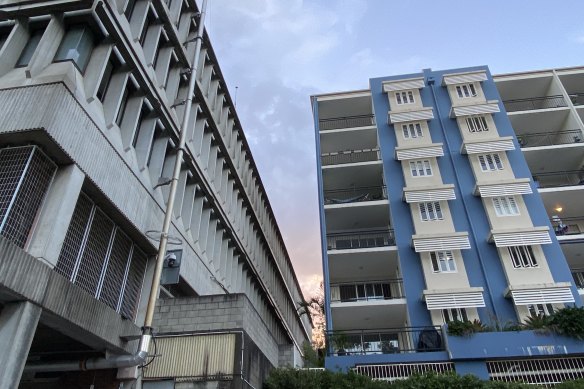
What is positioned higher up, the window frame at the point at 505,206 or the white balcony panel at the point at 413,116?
the white balcony panel at the point at 413,116

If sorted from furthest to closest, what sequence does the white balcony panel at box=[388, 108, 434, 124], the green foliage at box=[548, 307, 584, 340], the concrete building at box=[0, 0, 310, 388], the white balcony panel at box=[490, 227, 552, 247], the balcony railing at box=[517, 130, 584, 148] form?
the balcony railing at box=[517, 130, 584, 148]
the white balcony panel at box=[388, 108, 434, 124]
the white balcony panel at box=[490, 227, 552, 247]
the green foliage at box=[548, 307, 584, 340]
the concrete building at box=[0, 0, 310, 388]

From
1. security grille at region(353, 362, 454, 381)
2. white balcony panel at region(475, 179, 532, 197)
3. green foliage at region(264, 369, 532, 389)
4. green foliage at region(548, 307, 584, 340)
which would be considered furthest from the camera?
white balcony panel at region(475, 179, 532, 197)

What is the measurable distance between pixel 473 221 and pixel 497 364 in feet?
33.7

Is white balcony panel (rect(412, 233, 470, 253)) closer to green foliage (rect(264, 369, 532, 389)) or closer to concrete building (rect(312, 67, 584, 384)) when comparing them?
concrete building (rect(312, 67, 584, 384))

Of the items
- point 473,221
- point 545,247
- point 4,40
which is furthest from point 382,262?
point 4,40

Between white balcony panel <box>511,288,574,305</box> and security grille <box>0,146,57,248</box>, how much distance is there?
23640 millimetres

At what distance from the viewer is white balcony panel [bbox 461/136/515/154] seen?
30.3 metres

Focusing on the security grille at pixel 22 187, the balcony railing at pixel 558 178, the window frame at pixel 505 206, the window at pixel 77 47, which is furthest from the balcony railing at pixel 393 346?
the window at pixel 77 47

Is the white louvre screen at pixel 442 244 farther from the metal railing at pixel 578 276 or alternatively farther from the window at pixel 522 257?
the metal railing at pixel 578 276

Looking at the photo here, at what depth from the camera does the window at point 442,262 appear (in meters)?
26.8

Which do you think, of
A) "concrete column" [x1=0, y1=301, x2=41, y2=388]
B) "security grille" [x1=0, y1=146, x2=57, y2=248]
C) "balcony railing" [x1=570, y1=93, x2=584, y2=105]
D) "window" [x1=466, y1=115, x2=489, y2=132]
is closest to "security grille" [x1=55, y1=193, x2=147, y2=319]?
"security grille" [x1=0, y1=146, x2=57, y2=248]

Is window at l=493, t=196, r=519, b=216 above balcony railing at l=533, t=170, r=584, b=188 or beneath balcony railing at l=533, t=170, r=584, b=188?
beneath

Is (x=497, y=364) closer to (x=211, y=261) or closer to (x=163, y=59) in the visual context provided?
(x=211, y=261)

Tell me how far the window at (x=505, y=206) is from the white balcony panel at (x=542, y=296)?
18.2 ft
